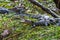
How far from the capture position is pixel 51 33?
8.89 ft

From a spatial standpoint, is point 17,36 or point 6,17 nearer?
point 17,36

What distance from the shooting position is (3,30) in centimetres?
294

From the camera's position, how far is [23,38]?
2.65 meters

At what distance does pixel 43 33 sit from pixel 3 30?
0.65 m

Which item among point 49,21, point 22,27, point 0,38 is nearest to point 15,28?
point 22,27

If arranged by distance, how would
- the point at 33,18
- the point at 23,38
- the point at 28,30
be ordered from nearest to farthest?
the point at 23,38, the point at 28,30, the point at 33,18

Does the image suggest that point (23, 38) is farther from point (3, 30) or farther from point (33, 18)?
point (33, 18)

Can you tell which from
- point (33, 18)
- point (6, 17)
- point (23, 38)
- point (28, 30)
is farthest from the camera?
point (6, 17)

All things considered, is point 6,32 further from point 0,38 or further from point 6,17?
point 6,17

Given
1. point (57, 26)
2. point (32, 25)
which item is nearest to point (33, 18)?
point (32, 25)

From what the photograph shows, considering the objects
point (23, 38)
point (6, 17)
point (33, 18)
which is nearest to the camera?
point (23, 38)

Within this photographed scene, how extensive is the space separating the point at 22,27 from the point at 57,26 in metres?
0.56

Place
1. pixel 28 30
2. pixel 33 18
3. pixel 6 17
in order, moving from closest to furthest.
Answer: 1. pixel 28 30
2. pixel 33 18
3. pixel 6 17

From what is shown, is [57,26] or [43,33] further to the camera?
[57,26]
